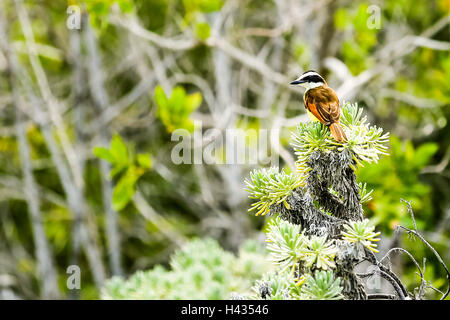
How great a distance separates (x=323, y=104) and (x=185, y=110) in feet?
4.25

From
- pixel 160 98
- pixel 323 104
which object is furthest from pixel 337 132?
pixel 160 98

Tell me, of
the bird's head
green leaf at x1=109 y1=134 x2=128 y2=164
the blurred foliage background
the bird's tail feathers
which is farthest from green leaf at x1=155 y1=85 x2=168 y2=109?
the bird's tail feathers

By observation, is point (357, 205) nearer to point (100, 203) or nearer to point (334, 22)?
point (334, 22)

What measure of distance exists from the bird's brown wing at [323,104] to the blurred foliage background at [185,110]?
2.23ft

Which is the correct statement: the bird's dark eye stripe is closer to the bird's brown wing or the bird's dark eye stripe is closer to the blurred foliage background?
the bird's brown wing

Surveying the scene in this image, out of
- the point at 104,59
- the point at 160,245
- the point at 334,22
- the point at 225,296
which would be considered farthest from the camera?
the point at 104,59

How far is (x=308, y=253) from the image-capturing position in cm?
67

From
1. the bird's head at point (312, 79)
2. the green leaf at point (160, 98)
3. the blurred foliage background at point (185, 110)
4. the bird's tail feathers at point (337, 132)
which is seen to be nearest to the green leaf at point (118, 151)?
the blurred foliage background at point (185, 110)

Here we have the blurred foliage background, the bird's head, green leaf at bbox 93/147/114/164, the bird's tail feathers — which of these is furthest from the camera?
the blurred foliage background

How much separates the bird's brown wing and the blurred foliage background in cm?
68

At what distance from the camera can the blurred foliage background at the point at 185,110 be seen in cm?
209

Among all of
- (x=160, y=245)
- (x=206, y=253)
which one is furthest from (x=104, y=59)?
(x=206, y=253)

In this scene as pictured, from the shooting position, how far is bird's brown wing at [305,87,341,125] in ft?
2.47

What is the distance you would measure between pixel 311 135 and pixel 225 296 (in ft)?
2.64
